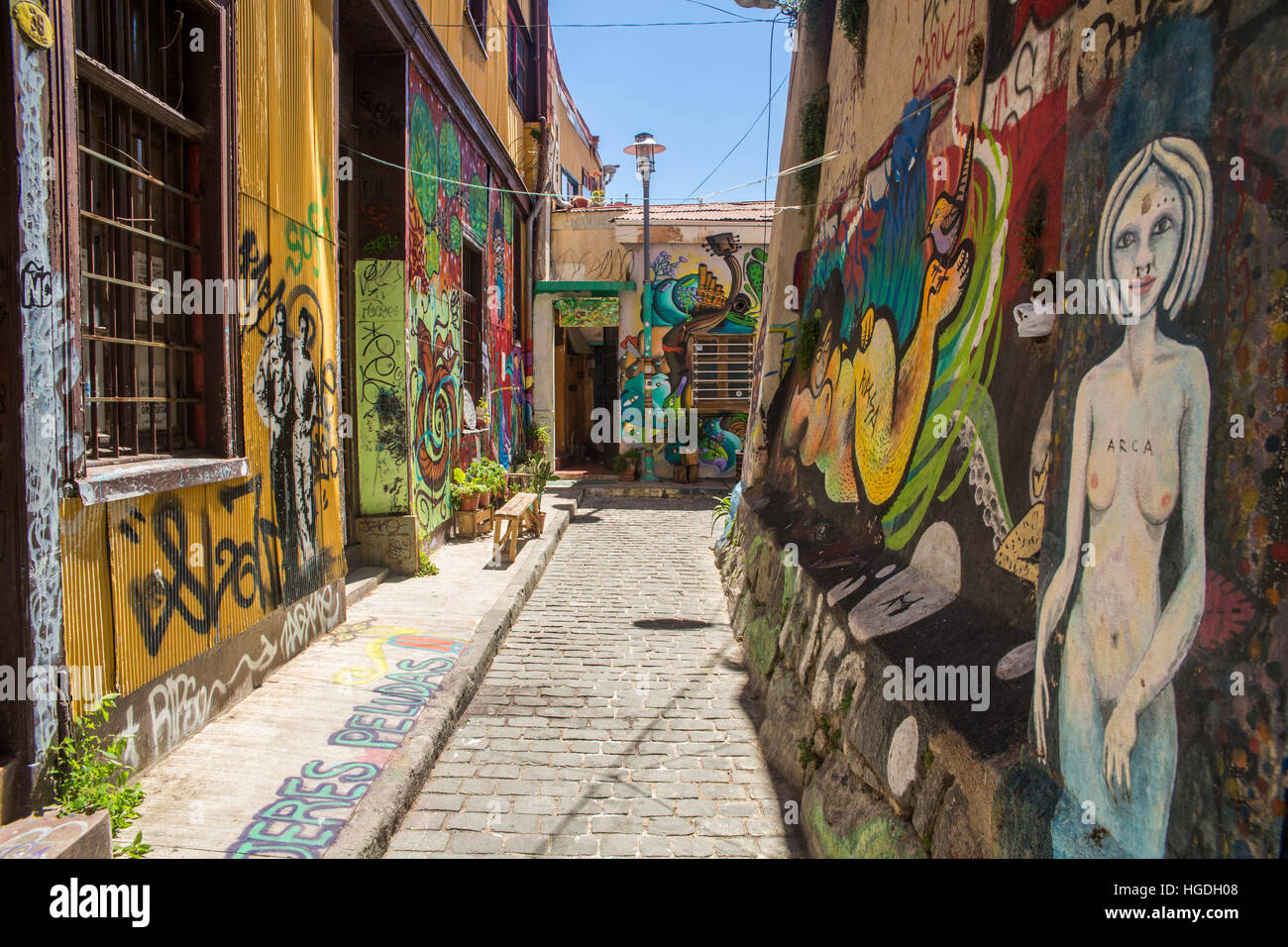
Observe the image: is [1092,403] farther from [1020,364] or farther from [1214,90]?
[1020,364]

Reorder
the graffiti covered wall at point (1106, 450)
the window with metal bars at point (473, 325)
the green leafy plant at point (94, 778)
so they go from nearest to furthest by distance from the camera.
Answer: the graffiti covered wall at point (1106, 450) < the green leafy plant at point (94, 778) < the window with metal bars at point (473, 325)

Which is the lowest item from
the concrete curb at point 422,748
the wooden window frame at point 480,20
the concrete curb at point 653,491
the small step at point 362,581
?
the concrete curb at point 422,748

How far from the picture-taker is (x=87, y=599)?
345cm

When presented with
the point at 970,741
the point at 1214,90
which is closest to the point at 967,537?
the point at 970,741

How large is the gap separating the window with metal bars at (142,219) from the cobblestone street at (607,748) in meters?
2.40

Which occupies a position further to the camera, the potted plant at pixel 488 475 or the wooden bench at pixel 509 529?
the potted plant at pixel 488 475

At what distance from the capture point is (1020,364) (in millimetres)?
3312

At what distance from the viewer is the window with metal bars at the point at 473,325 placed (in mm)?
11780

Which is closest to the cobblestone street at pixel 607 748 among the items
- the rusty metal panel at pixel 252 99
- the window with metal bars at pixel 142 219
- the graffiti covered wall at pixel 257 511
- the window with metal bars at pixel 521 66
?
the graffiti covered wall at pixel 257 511

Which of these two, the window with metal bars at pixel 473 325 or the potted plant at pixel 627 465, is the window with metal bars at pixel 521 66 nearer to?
the window with metal bars at pixel 473 325

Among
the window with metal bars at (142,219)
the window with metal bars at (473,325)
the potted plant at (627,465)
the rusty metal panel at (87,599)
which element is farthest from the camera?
the potted plant at (627,465)


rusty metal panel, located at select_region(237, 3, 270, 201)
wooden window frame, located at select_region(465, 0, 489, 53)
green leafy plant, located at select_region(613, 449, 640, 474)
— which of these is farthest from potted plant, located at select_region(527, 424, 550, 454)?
rusty metal panel, located at select_region(237, 3, 270, 201)

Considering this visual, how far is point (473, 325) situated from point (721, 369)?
6.19 m

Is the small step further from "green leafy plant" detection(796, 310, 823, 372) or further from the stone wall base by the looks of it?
"green leafy plant" detection(796, 310, 823, 372)
